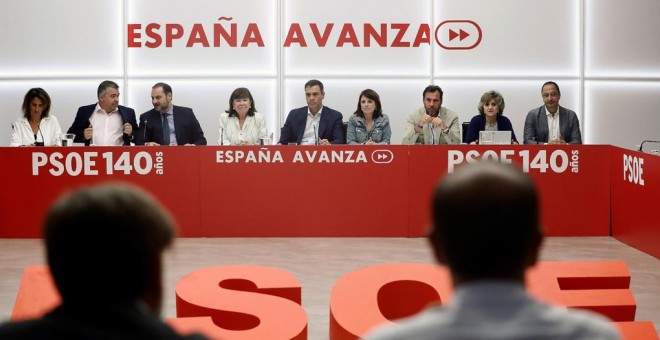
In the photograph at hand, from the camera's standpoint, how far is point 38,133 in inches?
359

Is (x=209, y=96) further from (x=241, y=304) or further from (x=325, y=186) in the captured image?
(x=241, y=304)

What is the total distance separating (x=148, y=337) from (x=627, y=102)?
10.4m

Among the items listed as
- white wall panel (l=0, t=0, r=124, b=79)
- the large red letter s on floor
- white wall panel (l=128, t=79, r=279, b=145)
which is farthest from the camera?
white wall panel (l=128, t=79, r=279, b=145)

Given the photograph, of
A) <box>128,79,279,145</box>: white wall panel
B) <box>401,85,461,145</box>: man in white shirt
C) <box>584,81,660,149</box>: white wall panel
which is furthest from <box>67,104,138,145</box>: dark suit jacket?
<box>584,81,660,149</box>: white wall panel

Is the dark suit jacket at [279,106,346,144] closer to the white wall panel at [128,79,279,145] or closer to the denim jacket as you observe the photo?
the denim jacket

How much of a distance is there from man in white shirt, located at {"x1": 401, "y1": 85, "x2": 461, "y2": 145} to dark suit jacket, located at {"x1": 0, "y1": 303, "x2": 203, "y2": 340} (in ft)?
25.5

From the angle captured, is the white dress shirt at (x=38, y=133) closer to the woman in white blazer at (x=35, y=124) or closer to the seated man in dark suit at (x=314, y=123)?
the woman in white blazer at (x=35, y=124)

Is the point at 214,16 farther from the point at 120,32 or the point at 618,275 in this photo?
the point at 618,275

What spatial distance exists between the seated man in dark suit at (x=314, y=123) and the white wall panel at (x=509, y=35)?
2106 millimetres

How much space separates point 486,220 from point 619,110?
10172mm

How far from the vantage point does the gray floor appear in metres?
6.75

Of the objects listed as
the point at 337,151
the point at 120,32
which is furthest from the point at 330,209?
the point at 120,32

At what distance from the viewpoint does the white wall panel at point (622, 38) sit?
11.1 metres

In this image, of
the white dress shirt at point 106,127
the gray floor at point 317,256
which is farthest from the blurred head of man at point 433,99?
the white dress shirt at point 106,127
